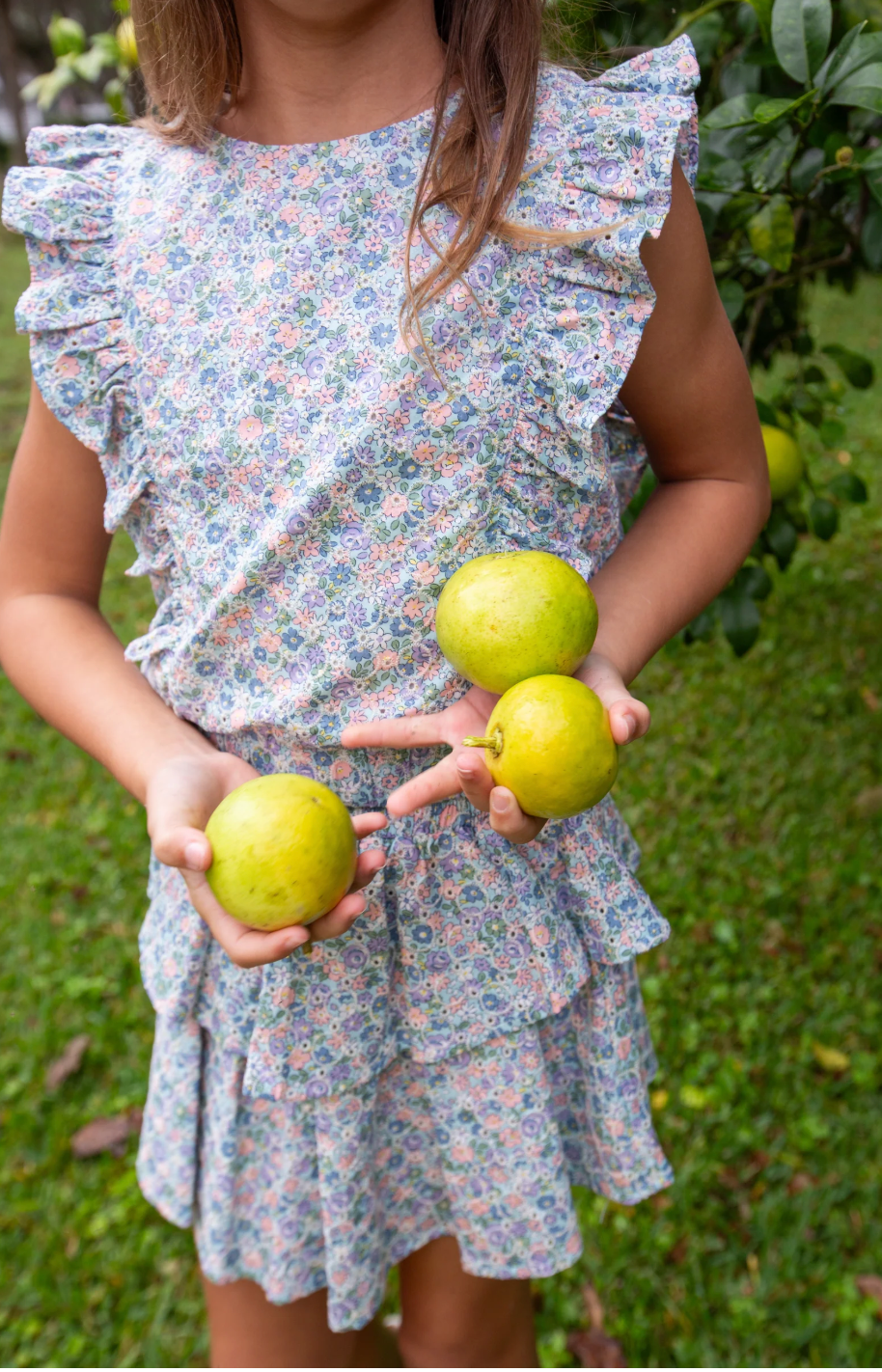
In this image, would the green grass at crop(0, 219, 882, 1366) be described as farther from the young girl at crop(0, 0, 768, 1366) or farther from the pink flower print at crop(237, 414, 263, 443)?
the pink flower print at crop(237, 414, 263, 443)

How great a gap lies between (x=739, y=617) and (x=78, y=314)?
1.33m

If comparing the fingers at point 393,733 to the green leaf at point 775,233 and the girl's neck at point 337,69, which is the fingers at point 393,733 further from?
the green leaf at point 775,233

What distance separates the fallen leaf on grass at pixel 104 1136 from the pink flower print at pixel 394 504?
7.25 ft

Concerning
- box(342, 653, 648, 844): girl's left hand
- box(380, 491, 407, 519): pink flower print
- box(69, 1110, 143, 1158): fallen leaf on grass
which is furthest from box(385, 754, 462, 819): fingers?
box(69, 1110, 143, 1158): fallen leaf on grass

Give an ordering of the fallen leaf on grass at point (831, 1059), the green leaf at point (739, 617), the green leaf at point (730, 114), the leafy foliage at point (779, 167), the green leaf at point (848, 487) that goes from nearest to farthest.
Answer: the leafy foliage at point (779, 167) → the green leaf at point (730, 114) → the green leaf at point (739, 617) → the green leaf at point (848, 487) → the fallen leaf on grass at point (831, 1059)

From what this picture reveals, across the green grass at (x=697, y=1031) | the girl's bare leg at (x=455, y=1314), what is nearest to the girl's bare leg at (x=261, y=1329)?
the girl's bare leg at (x=455, y=1314)

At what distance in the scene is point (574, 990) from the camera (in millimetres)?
1545

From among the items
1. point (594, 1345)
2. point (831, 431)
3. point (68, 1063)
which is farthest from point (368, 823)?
point (68, 1063)

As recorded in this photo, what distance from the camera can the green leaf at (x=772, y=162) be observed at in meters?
1.80

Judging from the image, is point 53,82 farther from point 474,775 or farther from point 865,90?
point 474,775

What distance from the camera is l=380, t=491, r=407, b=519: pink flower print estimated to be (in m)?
1.40

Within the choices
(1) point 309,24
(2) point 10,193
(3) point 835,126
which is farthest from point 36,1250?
(3) point 835,126

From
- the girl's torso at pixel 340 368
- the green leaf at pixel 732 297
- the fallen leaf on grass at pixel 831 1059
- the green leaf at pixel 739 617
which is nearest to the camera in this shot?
the girl's torso at pixel 340 368

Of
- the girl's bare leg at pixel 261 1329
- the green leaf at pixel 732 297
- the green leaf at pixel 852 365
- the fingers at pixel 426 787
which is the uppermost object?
the green leaf at pixel 732 297
